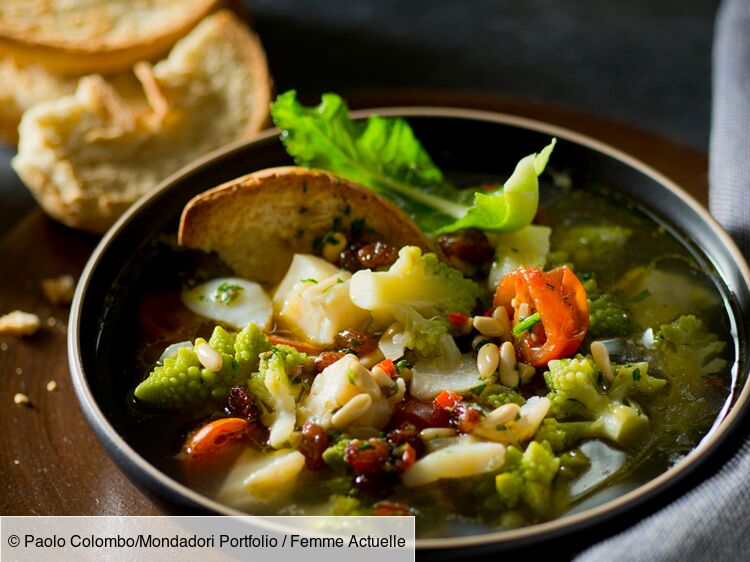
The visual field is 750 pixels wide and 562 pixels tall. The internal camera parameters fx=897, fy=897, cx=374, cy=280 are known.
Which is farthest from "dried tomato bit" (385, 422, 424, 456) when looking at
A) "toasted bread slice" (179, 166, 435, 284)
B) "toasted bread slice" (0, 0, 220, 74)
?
"toasted bread slice" (0, 0, 220, 74)

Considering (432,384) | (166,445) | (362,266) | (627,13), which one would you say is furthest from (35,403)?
(627,13)

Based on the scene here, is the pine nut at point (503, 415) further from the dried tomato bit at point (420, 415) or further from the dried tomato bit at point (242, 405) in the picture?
the dried tomato bit at point (242, 405)

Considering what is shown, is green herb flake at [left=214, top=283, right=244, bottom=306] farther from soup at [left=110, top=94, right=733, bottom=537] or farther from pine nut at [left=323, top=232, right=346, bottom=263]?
pine nut at [left=323, top=232, right=346, bottom=263]

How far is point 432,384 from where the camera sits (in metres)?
2.90

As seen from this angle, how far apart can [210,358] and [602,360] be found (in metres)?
1.28

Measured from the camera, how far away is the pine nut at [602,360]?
295 cm

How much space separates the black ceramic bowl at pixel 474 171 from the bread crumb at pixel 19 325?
496 millimetres

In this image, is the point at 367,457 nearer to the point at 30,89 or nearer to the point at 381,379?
the point at 381,379

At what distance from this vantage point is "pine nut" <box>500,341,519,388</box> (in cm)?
292

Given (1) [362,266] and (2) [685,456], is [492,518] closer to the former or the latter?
(2) [685,456]

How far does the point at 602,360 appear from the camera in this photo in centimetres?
296

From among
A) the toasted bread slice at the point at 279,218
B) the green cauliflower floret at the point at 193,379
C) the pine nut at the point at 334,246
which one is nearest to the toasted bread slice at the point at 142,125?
the toasted bread slice at the point at 279,218

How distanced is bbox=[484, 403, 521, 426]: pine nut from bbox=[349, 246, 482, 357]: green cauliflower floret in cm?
36

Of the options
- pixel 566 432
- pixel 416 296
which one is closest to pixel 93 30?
pixel 416 296
